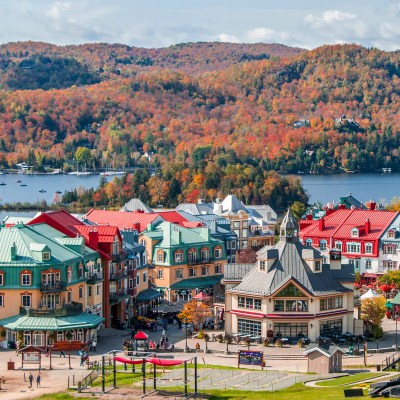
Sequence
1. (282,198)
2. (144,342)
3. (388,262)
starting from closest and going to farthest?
1. (144,342)
2. (388,262)
3. (282,198)

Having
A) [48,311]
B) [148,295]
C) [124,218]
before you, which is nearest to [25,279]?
[48,311]

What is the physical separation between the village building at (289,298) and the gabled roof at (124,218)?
20.4 meters

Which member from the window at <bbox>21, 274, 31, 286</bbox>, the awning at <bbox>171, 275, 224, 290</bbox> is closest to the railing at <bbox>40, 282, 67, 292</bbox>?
the window at <bbox>21, 274, 31, 286</bbox>

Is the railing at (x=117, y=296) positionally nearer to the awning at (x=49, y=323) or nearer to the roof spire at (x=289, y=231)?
the awning at (x=49, y=323)

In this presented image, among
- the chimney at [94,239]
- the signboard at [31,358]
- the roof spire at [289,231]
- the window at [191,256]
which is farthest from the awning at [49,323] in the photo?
the window at [191,256]

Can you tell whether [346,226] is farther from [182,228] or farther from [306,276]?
[306,276]

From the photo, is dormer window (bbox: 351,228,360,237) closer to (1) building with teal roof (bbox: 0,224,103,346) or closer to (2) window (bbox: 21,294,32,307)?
(1) building with teal roof (bbox: 0,224,103,346)

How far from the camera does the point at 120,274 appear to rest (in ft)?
211

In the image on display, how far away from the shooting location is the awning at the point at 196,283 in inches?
2827

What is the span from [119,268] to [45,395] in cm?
1827

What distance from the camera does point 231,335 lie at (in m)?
58.3

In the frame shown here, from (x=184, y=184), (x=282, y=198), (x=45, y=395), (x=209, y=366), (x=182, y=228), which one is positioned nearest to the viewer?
(x=45, y=395)

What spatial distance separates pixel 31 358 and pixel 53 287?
536 centimetres

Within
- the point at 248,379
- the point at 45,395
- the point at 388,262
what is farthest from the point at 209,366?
the point at 388,262
